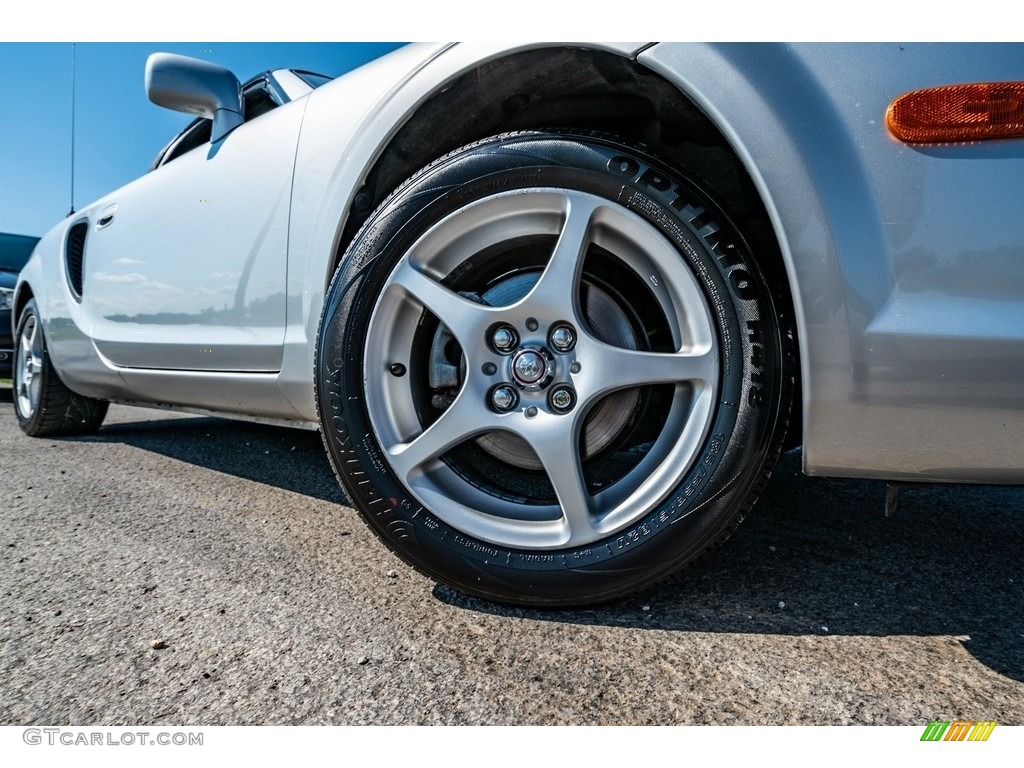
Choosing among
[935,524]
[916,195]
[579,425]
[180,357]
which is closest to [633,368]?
[579,425]

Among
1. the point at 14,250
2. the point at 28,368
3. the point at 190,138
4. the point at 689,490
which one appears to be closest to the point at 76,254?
the point at 190,138

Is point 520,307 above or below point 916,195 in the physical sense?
below

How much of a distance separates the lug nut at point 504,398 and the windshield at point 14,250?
5.51 m

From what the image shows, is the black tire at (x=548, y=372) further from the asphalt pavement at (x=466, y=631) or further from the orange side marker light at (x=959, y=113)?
the orange side marker light at (x=959, y=113)

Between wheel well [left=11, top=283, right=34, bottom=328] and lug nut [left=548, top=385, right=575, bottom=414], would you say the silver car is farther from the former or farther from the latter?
wheel well [left=11, top=283, right=34, bottom=328]

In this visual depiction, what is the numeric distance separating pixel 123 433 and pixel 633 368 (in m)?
2.87

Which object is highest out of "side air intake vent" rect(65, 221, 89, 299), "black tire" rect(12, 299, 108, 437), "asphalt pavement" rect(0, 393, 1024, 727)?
"side air intake vent" rect(65, 221, 89, 299)

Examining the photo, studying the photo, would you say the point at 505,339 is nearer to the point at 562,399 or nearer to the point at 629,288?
the point at 562,399

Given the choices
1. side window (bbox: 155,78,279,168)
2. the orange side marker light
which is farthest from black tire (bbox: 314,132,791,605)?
side window (bbox: 155,78,279,168)

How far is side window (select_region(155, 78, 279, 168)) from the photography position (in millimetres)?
1923

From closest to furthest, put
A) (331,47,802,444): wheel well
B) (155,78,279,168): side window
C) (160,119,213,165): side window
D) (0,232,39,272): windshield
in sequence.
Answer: (331,47,802,444): wheel well
(155,78,279,168): side window
(160,119,213,165): side window
(0,232,39,272): windshield

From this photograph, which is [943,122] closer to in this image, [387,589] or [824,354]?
[824,354]

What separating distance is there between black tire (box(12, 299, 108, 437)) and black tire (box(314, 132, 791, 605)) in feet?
7.56

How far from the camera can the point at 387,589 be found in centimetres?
114
